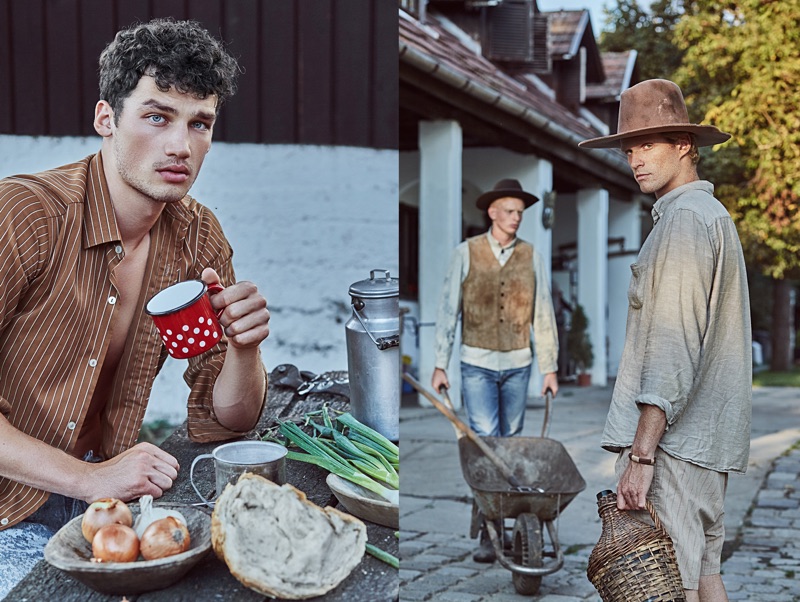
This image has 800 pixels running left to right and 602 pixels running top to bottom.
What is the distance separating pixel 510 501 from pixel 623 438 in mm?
1835

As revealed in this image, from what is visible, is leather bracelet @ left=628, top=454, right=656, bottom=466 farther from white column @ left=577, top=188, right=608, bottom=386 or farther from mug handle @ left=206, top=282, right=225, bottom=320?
white column @ left=577, top=188, right=608, bottom=386

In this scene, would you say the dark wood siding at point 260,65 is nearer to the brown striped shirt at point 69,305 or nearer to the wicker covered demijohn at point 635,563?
the brown striped shirt at point 69,305

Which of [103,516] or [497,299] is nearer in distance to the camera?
[103,516]

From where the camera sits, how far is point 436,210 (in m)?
10.6

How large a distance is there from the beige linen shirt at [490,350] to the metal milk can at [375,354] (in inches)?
112

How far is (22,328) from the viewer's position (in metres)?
2.46

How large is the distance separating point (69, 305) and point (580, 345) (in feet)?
44.5

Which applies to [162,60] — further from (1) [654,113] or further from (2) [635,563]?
(2) [635,563]

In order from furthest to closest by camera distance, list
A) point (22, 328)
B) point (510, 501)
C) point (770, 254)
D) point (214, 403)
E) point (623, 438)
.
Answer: point (770, 254)
point (510, 501)
point (623, 438)
point (214, 403)
point (22, 328)

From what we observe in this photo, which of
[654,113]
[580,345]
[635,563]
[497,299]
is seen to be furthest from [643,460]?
[580,345]

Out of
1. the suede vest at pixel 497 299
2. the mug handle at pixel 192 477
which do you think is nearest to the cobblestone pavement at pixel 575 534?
the suede vest at pixel 497 299

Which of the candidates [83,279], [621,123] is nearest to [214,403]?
[83,279]

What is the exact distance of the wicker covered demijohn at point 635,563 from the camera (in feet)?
9.60

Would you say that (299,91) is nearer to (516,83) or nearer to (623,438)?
(623,438)
